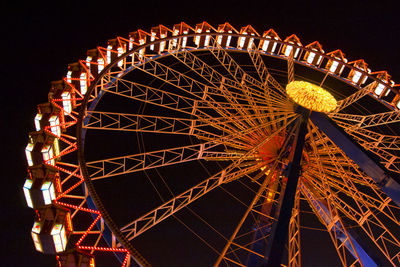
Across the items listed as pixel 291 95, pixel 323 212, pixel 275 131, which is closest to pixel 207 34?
pixel 291 95

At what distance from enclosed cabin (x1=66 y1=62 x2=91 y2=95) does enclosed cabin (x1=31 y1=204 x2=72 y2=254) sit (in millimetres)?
6606

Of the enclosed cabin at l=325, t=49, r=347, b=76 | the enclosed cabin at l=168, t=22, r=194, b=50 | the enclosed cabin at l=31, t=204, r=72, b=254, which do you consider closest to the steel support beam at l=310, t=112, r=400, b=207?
the enclosed cabin at l=325, t=49, r=347, b=76

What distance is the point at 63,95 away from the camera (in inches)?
493

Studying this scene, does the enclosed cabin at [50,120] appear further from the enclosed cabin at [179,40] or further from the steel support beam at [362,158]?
the steel support beam at [362,158]

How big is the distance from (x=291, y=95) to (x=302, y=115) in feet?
7.54

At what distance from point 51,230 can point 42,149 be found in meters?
2.94

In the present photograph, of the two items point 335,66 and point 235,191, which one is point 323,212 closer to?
point 335,66

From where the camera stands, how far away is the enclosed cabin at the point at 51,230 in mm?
8016

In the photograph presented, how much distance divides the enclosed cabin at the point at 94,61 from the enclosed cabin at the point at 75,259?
8933 millimetres

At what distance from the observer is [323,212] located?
13023 millimetres

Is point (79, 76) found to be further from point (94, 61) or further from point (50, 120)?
point (50, 120)

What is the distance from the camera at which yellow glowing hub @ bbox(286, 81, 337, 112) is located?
14547 millimetres

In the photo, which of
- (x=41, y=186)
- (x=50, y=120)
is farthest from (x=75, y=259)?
(x=50, y=120)

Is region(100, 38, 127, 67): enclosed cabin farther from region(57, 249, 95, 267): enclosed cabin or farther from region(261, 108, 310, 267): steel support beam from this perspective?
region(57, 249, 95, 267): enclosed cabin
